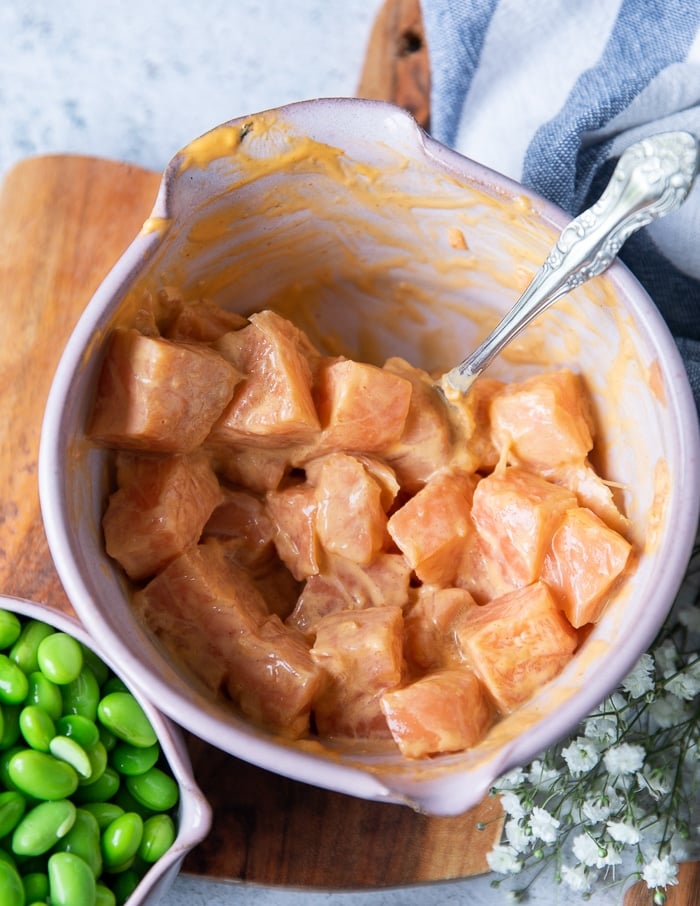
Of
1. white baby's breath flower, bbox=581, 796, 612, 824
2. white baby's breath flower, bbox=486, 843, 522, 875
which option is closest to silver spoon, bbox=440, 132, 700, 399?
white baby's breath flower, bbox=581, 796, 612, 824

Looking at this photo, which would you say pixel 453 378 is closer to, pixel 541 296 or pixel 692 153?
pixel 541 296

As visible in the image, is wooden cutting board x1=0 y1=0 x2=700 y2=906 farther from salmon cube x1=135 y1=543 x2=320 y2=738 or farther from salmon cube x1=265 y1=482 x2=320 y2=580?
salmon cube x1=265 y1=482 x2=320 y2=580

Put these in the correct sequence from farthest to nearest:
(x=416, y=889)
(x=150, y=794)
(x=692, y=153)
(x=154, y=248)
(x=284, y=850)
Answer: (x=416, y=889) → (x=284, y=850) → (x=150, y=794) → (x=154, y=248) → (x=692, y=153)

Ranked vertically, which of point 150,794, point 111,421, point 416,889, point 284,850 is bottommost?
point 416,889

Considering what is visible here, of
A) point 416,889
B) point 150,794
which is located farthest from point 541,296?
point 416,889

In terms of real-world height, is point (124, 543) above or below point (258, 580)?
above

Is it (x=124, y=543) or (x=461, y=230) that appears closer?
(x=124, y=543)
